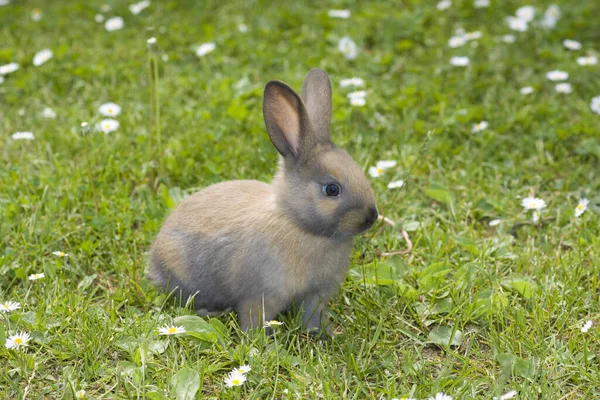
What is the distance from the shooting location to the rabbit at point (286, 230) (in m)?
3.31

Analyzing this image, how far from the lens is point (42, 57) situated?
584 cm

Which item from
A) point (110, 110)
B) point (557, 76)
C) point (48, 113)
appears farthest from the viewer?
point (557, 76)

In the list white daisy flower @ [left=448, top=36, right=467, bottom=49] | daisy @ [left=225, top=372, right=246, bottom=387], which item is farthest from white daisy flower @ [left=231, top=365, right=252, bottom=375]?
white daisy flower @ [left=448, top=36, right=467, bottom=49]

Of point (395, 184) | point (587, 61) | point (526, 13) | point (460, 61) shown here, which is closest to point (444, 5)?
point (526, 13)

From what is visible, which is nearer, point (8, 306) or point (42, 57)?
point (8, 306)

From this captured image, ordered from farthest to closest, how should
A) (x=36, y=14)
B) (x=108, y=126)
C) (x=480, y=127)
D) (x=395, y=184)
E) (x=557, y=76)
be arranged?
(x=36, y=14) < (x=557, y=76) < (x=480, y=127) < (x=108, y=126) < (x=395, y=184)

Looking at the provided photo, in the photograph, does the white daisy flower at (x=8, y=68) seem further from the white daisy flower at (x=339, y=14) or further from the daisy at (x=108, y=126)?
the white daisy flower at (x=339, y=14)

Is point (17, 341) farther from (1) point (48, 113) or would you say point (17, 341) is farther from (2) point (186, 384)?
(1) point (48, 113)

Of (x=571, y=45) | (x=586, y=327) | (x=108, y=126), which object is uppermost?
(x=108, y=126)

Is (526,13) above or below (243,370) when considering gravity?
below

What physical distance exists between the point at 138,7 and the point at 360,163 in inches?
114

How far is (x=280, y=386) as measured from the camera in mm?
3104

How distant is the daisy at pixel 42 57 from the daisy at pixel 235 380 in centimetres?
355

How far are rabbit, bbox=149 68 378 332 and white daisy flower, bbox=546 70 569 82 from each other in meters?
2.55
